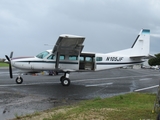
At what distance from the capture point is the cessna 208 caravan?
1560 cm

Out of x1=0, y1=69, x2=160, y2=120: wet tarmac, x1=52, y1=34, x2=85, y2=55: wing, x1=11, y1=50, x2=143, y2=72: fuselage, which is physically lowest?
x1=0, y1=69, x2=160, y2=120: wet tarmac

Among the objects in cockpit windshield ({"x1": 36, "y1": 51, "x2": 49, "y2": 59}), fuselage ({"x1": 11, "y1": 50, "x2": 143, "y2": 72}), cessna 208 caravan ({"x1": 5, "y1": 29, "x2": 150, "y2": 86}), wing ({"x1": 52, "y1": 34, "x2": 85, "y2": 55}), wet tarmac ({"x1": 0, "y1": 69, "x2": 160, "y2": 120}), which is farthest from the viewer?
cockpit windshield ({"x1": 36, "y1": 51, "x2": 49, "y2": 59})

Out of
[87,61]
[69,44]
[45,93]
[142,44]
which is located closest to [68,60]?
[87,61]

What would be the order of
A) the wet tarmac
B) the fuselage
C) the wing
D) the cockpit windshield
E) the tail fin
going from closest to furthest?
the wet tarmac → the wing → the fuselage → the cockpit windshield → the tail fin

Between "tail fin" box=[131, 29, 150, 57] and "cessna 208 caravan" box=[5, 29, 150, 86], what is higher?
"tail fin" box=[131, 29, 150, 57]

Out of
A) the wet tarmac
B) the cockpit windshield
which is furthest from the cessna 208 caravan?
the wet tarmac

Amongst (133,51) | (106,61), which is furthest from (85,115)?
(133,51)

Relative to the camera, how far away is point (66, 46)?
1566 centimetres

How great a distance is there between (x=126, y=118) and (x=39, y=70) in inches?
454

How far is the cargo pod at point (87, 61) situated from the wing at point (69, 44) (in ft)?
2.75

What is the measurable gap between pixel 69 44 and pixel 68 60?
1744 mm

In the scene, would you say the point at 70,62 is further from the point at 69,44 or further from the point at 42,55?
the point at 42,55

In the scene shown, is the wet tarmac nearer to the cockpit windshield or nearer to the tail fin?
the cockpit windshield

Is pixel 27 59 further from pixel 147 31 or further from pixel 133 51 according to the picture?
pixel 147 31
